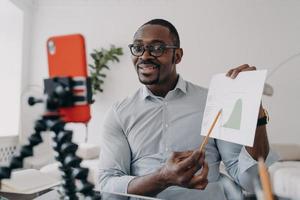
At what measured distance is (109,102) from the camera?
3105 millimetres

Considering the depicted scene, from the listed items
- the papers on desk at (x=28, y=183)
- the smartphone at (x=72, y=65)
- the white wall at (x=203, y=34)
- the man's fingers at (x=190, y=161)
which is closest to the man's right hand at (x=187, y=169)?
the man's fingers at (x=190, y=161)

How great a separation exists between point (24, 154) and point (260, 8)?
2.93m

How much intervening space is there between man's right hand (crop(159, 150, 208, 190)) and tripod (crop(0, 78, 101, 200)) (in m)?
0.37

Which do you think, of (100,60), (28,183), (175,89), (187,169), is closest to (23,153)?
(28,183)

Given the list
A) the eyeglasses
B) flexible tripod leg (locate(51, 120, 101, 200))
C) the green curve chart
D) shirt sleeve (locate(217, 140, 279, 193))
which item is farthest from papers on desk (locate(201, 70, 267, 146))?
flexible tripod leg (locate(51, 120, 101, 200))

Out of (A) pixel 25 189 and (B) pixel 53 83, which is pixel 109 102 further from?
(B) pixel 53 83

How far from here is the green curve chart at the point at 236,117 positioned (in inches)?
26.8

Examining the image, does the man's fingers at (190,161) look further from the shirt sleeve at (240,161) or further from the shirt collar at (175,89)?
the shirt collar at (175,89)

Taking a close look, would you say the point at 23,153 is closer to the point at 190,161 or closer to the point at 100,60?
the point at 190,161

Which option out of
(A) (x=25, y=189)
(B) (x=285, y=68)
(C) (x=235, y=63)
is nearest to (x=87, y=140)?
(C) (x=235, y=63)

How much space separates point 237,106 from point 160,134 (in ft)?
1.28

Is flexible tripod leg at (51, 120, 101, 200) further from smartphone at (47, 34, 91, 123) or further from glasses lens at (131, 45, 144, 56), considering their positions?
glasses lens at (131, 45, 144, 56)

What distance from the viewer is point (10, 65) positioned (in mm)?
2934

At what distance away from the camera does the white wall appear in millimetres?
2795
